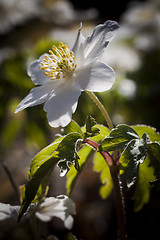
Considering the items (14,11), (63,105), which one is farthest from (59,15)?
(63,105)

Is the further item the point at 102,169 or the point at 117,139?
the point at 102,169

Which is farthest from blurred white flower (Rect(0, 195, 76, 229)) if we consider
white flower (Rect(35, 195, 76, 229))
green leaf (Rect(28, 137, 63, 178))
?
green leaf (Rect(28, 137, 63, 178))

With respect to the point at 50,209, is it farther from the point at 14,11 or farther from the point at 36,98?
the point at 14,11

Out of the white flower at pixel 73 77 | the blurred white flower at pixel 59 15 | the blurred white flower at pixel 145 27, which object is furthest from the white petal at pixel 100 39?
the blurred white flower at pixel 59 15

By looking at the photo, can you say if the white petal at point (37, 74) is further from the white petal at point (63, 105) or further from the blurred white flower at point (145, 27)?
the blurred white flower at point (145, 27)

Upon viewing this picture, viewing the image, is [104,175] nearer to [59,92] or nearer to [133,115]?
[59,92]

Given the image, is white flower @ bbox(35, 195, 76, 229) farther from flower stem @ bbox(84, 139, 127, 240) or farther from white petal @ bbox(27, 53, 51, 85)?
white petal @ bbox(27, 53, 51, 85)

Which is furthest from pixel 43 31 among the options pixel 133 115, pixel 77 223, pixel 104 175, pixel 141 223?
pixel 104 175
